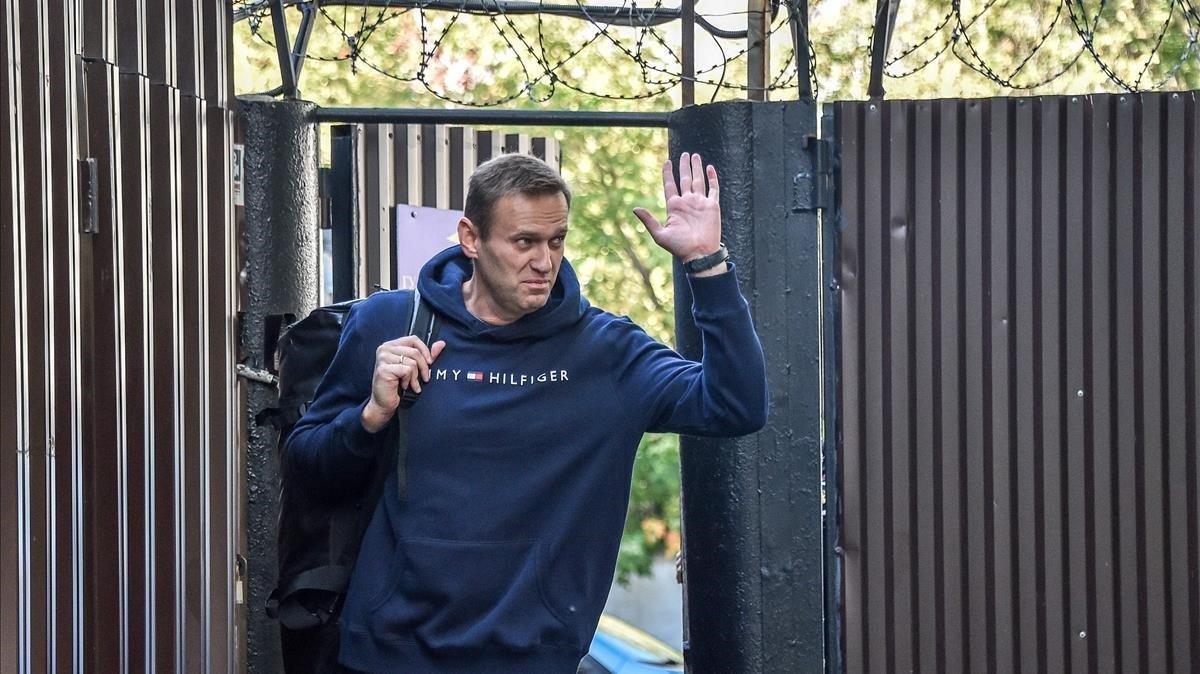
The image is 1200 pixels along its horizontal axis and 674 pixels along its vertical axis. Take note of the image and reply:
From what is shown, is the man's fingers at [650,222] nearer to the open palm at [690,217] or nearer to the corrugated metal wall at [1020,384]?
the open palm at [690,217]

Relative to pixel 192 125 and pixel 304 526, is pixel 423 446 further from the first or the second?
pixel 192 125

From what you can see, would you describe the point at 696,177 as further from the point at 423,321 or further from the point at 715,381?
the point at 423,321

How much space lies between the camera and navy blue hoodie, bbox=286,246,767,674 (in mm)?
3553

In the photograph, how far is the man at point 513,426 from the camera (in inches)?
140

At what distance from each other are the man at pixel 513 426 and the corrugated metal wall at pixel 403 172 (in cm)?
195

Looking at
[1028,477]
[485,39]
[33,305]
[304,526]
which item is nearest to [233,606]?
[304,526]

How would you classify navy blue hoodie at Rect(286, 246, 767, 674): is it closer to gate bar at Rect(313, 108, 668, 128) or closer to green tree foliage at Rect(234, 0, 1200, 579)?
gate bar at Rect(313, 108, 668, 128)

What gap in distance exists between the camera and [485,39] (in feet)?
45.4

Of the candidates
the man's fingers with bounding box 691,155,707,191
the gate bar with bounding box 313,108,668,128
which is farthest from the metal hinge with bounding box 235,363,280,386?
the man's fingers with bounding box 691,155,707,191

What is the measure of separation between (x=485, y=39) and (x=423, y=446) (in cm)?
1067

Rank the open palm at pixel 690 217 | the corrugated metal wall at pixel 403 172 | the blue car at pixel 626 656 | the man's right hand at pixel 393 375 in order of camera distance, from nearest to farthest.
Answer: the man's right hand at pixel 393 375 → the open palm at pixel 690 217 → the corrugated metal wall at pixel 403 172 → the blue car at pixel 626 656

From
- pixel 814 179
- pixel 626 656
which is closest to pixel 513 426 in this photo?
pixel 814 179

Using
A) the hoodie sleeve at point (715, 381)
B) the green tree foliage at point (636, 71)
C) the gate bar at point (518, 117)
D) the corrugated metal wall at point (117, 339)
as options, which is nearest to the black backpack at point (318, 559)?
the corrugated metal wall at point (117, 339)

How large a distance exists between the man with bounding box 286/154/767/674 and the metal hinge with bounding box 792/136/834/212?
0.91 m
